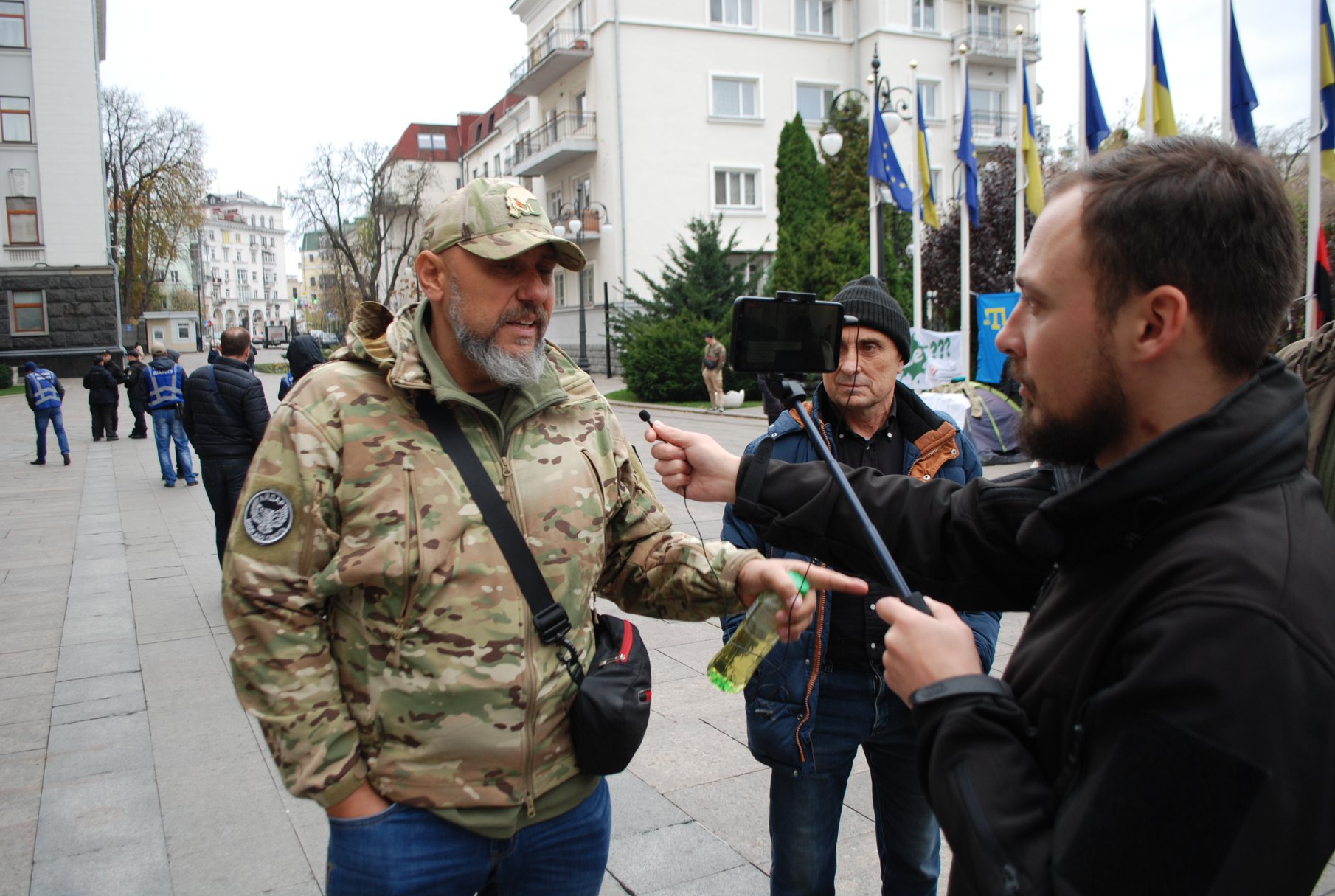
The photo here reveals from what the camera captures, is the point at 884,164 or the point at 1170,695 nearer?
the point at 1170,695

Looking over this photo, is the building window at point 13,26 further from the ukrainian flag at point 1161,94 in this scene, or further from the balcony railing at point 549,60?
the ukrainian flag at point 1161,94

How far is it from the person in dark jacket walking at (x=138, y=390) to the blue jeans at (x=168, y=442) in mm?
4742

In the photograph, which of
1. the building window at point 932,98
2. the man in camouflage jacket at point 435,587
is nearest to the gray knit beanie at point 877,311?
the man in camouflage jacket at point 435,587

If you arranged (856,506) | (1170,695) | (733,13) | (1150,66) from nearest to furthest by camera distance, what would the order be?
(1170,695), (856,506), (1150,66), (733,13)

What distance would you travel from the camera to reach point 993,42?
39.0m

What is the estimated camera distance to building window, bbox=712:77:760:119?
36.5m

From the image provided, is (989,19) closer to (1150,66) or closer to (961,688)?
(1150,66)

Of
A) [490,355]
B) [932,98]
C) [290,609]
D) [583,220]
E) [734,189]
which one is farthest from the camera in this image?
[932,98]

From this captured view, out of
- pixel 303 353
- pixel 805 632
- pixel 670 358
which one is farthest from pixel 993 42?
pixel 805 632

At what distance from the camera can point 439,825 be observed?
2.01 metres

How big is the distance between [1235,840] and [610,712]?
4.18ft

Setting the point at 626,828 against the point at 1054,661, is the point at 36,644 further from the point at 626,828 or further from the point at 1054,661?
the point at 1054,661

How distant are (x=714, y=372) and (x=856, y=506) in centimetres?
2079

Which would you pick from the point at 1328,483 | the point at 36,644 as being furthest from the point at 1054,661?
the point at 36,644
